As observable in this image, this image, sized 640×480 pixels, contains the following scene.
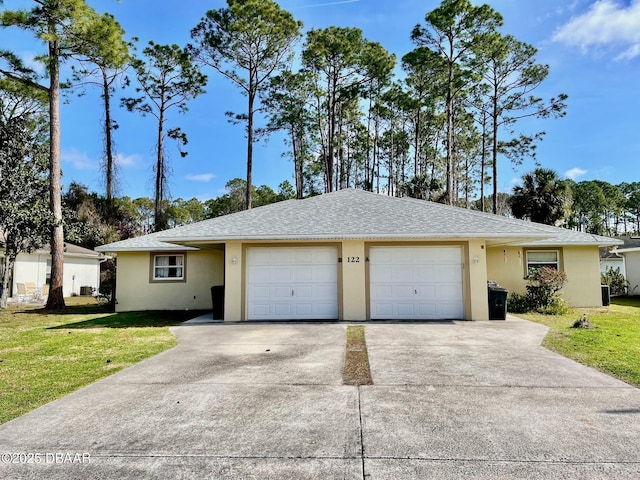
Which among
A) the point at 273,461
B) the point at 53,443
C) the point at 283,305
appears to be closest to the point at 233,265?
the point at 283,305

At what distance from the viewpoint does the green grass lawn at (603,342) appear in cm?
588

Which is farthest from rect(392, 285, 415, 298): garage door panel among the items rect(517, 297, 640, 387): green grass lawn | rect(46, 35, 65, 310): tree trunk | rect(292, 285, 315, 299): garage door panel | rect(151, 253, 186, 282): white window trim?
rect(46, 35, 65, 310): tree trunk

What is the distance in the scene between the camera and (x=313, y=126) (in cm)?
3089

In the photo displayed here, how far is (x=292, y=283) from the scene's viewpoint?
11219 mm

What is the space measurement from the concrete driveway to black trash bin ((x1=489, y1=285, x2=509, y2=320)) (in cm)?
448

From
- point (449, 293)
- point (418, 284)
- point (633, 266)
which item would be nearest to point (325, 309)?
point (418, 284)

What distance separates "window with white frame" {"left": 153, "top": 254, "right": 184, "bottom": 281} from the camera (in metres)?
14.9

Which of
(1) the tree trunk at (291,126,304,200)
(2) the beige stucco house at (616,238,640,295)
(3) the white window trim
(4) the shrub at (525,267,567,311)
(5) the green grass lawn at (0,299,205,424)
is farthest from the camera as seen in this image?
(1) the tree trunk at (291,126,304,200)

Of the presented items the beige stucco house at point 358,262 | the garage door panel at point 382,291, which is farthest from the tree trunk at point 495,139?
the garage door panel at point 382,291

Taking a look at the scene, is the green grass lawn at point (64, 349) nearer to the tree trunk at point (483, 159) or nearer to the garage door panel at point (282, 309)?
the garage door panel at point (282, 309)

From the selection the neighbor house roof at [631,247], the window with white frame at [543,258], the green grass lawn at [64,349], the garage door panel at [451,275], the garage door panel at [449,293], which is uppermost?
the neighbor house roof at [631,247]

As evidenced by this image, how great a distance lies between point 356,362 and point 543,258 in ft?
37.3

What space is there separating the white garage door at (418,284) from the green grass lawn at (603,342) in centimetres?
266

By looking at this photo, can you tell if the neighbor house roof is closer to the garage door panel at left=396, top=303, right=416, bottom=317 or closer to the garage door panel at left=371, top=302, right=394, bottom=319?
the garage door panel at left=396, top=303, right=416, bottom=317
